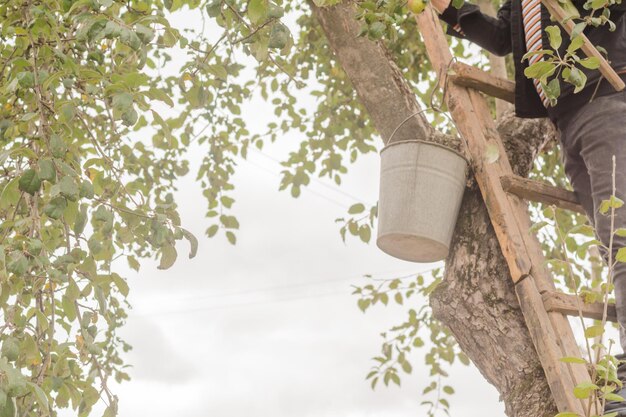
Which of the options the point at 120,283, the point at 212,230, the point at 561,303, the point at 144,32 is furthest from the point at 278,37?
the point at 212,230

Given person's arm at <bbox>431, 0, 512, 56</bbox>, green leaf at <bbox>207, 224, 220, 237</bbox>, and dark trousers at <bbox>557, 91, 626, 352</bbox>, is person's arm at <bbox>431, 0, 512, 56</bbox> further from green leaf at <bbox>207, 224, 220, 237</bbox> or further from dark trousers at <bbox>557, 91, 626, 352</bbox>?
green leaf at <bbox>207, 224, 220, 237</bbox>

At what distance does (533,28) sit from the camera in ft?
7.71

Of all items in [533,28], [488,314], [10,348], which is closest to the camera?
[10,348]

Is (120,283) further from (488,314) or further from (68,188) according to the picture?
(488,314)

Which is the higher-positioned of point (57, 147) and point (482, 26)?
point (482, 26)

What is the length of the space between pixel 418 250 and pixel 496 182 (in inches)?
12.0

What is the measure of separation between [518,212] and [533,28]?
551 mm

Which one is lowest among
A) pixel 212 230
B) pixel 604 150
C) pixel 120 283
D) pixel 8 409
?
pixel 8 409

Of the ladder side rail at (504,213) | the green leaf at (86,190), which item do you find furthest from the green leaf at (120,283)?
the ladder side rail at (504,213)

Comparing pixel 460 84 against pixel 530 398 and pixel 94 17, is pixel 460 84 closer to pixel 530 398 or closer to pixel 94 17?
pixel 530 398

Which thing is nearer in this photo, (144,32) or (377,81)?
(144,32)

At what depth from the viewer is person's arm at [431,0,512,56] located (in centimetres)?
252

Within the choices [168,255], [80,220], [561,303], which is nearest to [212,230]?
[168,255]

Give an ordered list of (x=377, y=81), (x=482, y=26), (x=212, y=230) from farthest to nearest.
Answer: (x=212, y=230), (x=377, y=81), (x=482, y=26)
